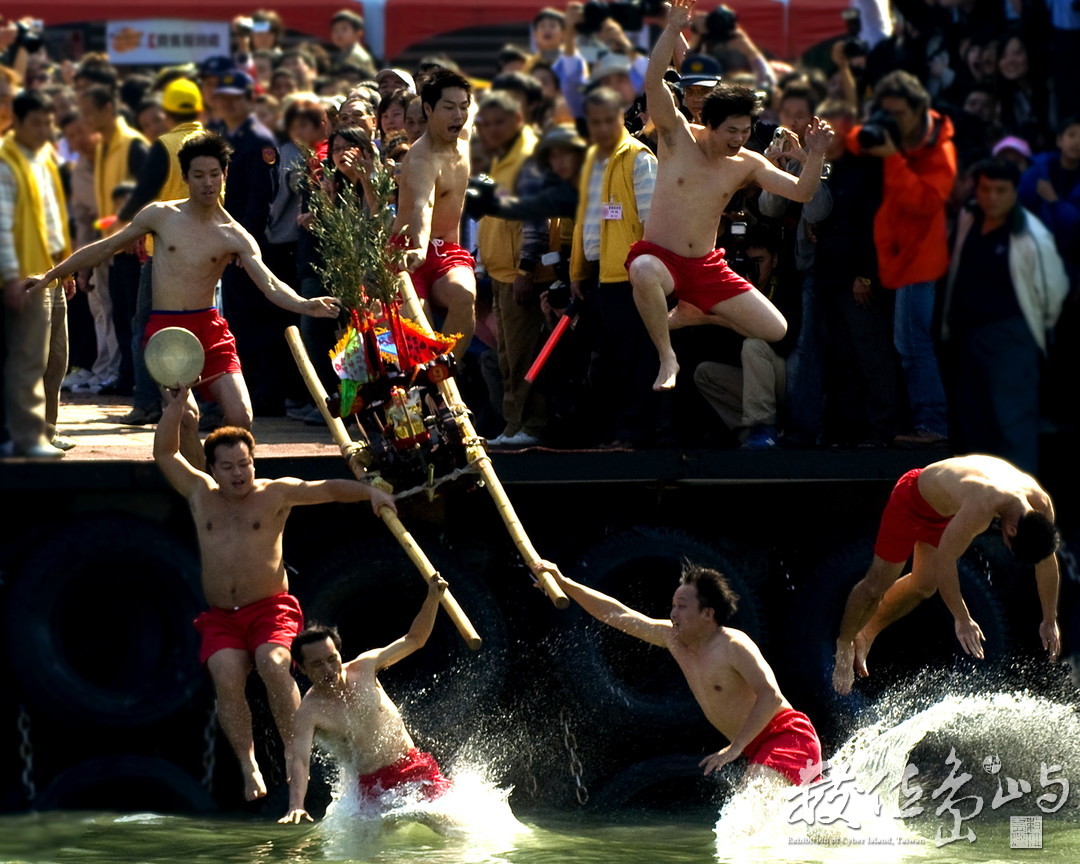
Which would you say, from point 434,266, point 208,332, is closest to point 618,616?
point 434,266

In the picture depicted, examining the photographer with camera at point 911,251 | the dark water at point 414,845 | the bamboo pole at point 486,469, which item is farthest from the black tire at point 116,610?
the photographer with camera at point 911,251

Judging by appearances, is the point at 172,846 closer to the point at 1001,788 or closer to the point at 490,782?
the point at 490,782

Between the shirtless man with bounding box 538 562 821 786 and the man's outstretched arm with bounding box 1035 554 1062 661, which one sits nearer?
the shirtless man with bounding box 538 562 821 786

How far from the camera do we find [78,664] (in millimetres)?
11688

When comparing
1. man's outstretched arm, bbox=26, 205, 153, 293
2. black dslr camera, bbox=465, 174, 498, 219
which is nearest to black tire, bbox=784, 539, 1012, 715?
black dslr camera, bbox=465, 174, 498, 219

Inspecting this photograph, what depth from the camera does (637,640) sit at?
11.8 m

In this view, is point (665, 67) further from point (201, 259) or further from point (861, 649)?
point (861, 649)

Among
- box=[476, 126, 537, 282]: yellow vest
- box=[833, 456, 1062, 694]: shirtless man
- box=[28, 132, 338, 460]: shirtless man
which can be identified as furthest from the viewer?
box=[476, 126, 537, 282]: yellow vest

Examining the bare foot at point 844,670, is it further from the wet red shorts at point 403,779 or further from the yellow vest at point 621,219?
the yellow vest at point 621,219

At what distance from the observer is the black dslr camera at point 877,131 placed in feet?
37.8

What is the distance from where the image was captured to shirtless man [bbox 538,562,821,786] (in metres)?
9.83

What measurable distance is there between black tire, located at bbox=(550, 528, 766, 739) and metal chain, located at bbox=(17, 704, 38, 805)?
9.56 ft

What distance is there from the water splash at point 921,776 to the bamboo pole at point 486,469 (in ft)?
4.63

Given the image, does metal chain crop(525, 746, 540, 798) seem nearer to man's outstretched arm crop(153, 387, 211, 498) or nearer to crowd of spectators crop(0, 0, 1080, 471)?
crowd of spectators crop(0, 0, 1080, 471)
